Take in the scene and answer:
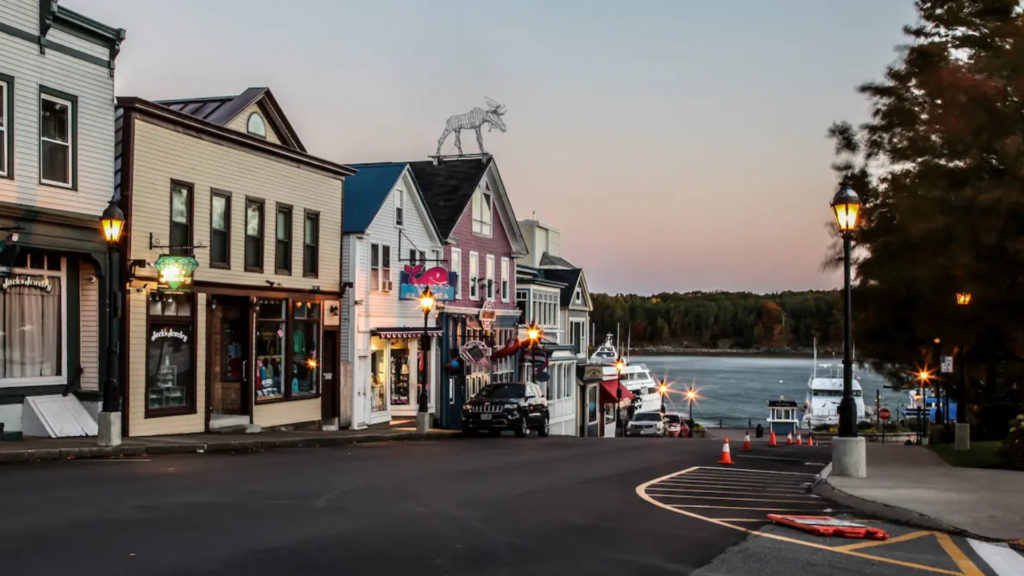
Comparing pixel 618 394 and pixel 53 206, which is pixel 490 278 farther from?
pixel 53 206

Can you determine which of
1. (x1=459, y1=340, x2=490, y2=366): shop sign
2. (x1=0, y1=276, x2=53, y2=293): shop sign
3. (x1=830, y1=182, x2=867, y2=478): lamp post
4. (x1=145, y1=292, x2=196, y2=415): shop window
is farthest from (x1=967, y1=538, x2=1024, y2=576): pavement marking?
(x1=459, y1=340, x2=490, y2=366): shop sign

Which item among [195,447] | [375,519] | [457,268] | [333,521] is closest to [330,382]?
[457,268]

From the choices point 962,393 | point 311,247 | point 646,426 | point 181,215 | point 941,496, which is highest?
point 181,215

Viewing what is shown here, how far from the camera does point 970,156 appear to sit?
73.7ft

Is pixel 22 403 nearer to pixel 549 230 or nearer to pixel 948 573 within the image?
pixel 948 573

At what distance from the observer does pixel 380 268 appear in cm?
3619

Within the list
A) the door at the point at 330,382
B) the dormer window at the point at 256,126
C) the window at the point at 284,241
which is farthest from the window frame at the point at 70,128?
the door at the point at 330,382

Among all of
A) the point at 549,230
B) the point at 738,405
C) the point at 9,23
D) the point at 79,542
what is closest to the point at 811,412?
the point at 549,230

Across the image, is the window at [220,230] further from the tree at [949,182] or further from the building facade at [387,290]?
the tree at [949,182]

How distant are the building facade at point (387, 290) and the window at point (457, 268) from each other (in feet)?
7.69

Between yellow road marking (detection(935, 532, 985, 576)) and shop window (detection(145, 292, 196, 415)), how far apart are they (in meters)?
18.5

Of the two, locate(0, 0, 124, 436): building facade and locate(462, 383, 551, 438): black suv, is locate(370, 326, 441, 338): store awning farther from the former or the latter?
locate(0, 0, 124, 436): building facade

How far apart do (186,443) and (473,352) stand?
18.7m

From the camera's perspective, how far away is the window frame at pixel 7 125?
2083cm
